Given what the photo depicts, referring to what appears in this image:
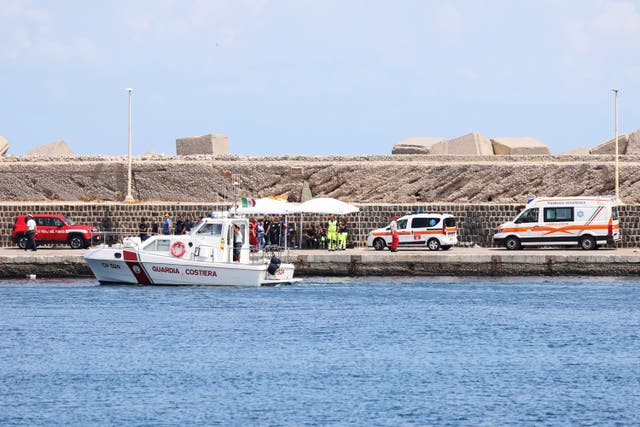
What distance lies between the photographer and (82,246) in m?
43.7

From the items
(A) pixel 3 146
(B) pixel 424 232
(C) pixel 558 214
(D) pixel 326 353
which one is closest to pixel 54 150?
(A) pixel 3 146

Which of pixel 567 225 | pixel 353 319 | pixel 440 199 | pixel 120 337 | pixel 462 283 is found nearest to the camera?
pixel 120 337

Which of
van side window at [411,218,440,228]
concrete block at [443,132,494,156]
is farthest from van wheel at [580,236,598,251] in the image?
concrete block at [443,132,494,156]

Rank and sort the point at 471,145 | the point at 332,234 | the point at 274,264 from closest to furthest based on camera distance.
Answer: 1. the point at 274,264
2. the point at 332,234
3. the point at 471,145

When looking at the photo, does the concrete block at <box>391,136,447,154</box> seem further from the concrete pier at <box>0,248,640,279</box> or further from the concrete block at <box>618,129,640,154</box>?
the concrete pier at <box>0,248,640,279</box>

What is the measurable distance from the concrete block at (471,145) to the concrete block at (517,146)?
1.16 ft

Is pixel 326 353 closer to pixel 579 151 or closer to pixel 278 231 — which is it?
pixel 278 231

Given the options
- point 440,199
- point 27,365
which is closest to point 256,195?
point 440,199

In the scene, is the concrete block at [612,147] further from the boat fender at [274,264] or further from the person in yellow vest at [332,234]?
the boat fender at [274,264]

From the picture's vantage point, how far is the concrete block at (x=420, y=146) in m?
56.8

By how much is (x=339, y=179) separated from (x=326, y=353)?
2415 centimetres

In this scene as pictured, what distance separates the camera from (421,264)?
40.2 meters

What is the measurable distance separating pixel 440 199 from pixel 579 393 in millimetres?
26919

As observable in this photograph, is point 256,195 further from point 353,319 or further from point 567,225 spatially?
point 353,319
